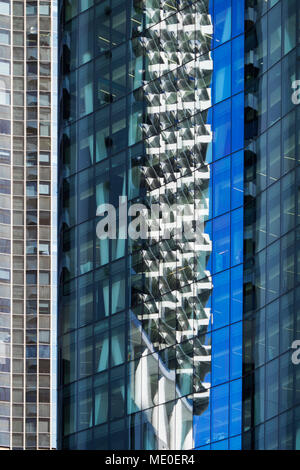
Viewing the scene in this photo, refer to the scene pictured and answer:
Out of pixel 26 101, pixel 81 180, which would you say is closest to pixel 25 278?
pixel 26 101

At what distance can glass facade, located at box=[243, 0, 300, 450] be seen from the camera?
77688 millimetres

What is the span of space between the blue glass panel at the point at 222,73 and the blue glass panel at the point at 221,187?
3.36m

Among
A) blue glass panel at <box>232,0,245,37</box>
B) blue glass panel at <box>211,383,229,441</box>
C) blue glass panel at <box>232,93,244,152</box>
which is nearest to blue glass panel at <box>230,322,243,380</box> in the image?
blue glass panel at <box>211,383,229,441</box>

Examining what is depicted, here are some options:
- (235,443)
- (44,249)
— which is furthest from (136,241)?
(44,249)

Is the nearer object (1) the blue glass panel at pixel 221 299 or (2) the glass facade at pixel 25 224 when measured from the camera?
(1) the blue glass panel at pixel 221 299

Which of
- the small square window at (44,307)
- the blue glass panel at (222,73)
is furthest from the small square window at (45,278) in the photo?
the blue glass panel at (222,73)

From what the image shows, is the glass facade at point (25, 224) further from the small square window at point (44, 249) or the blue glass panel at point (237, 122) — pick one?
the blue glass panel at point (237, 122)

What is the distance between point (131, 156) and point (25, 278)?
85876 mm

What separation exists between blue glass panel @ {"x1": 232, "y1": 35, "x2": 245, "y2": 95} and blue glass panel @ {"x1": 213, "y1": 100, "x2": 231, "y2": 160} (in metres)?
1.16

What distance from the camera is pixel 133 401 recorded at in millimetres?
90375

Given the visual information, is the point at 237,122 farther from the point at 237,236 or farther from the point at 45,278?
the point at 45,278

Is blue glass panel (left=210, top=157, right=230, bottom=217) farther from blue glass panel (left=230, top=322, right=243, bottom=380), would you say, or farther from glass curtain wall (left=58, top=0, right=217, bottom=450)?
blue glass panel (left=230, top=322, right=243, bottom=380)

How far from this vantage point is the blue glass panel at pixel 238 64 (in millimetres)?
86375

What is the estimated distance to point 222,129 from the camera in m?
88.2
